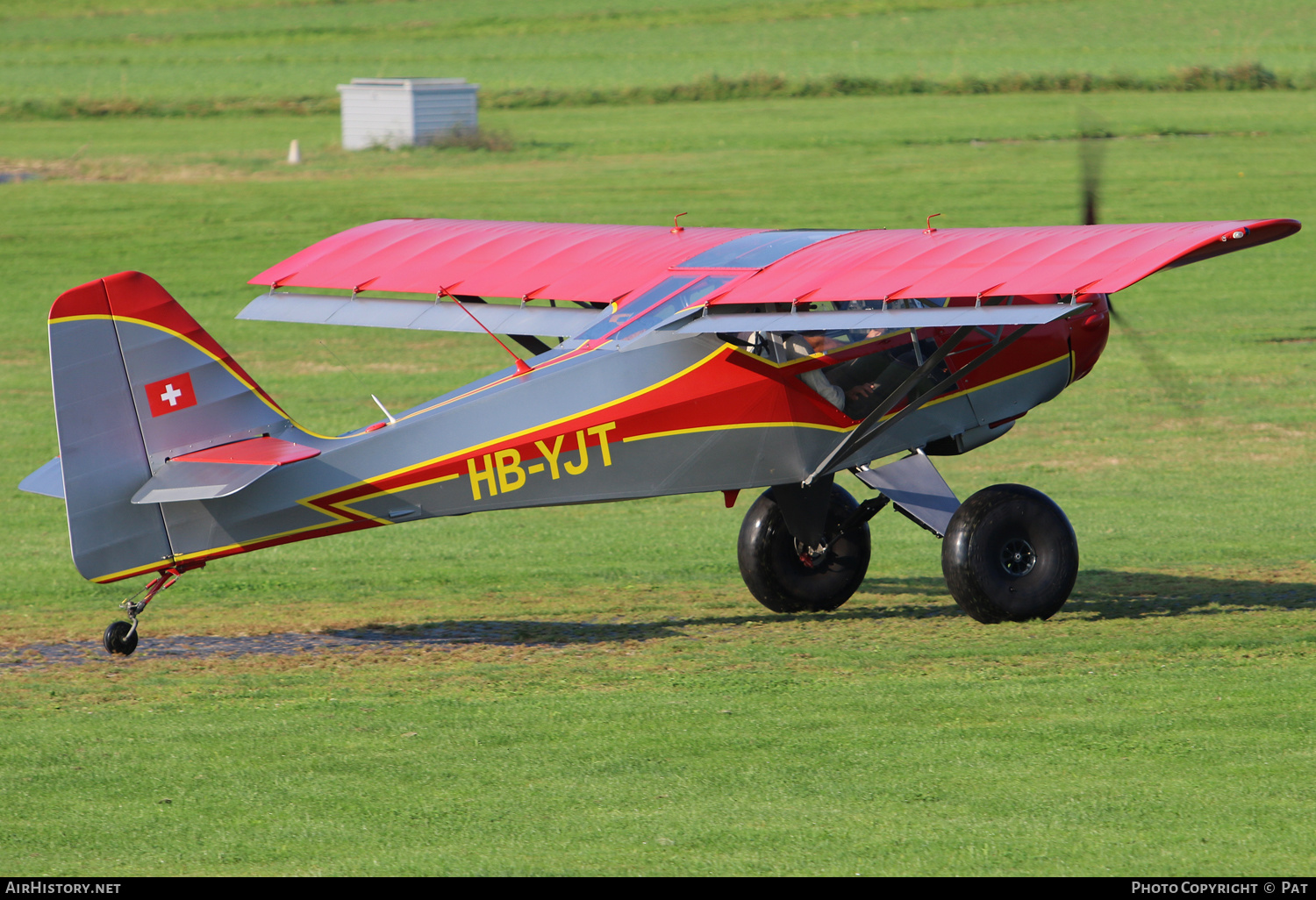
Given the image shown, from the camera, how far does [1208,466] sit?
57.4 feet

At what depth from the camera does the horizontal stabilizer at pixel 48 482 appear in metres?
10.0

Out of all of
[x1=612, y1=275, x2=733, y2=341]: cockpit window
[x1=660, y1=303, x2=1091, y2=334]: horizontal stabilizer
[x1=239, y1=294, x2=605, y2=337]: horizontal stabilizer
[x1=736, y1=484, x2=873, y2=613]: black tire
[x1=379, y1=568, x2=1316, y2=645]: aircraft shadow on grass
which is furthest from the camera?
[x1=239, y1=294, x2=605, y2=337]: horizontal stabilizer

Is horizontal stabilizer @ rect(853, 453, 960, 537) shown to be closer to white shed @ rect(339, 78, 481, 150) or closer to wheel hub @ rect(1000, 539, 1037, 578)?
wheel hub @ rect(1000, 539, 1037, 578)

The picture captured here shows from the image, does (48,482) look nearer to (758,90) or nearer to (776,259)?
(776,259)

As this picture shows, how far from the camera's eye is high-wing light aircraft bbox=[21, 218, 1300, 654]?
980cm

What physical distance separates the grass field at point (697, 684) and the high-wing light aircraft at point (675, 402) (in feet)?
2.51

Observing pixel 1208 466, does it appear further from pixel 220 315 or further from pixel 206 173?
pixel 206 173

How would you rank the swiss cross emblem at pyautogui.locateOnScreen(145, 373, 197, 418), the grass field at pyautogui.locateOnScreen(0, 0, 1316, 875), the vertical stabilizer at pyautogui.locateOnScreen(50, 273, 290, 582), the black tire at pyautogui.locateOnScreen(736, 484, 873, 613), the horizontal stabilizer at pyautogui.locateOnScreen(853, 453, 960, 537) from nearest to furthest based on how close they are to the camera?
the grass field at pyautogui.locateOnScreen(0, 0, 1316, 875)
the vertical stabilizer at pyautogui.locateOnScreen(50, 273, 290, 582)
the swiss cross emblem at pyautogui.locateOnScreen(145, 373, 197, 418)
the horizontal stabilizer at pyautogui.locateOnScreen(853, 453, 960, 537)
the black tire at pyautogui.locateOnScreen(736, 484, 873, 613)

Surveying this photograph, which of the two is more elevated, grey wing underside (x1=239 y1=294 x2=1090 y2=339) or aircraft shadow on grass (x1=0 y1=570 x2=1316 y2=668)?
grey wing underside (x1=239 y1=294 x2=1090 y2=339)

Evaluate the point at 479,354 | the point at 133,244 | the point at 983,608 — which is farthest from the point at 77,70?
the point at 983,608

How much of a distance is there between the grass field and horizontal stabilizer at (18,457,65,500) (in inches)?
48.2

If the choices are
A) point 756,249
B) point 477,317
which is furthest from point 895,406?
point 477,317

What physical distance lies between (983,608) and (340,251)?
5924mm

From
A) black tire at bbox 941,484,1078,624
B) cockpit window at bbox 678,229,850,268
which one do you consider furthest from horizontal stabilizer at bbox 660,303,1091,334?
black tire at bbox 941,484,1078,624
